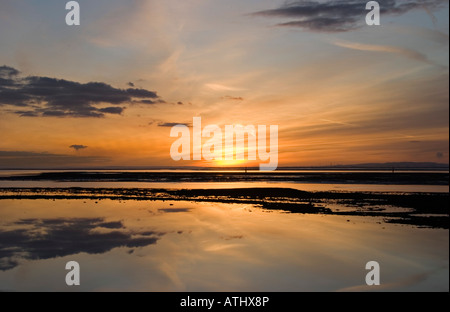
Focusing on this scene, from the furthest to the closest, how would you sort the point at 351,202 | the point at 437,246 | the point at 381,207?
the point at 351,202, the point at 381,207, the point at 437,246

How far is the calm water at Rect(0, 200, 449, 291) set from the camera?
11.9 m

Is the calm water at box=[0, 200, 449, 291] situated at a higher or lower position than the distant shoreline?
higher

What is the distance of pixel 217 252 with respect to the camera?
51.0 feet

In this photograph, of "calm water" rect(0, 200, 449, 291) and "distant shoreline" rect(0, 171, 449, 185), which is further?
"distant shoreline" rect(0, 171, 449, 185)

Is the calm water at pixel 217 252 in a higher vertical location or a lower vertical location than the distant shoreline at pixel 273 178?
higher

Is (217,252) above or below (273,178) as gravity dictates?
above

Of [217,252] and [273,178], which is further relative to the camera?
[273,178]

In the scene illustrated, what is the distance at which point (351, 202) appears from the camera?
3306 cm

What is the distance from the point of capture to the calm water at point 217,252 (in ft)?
39.1

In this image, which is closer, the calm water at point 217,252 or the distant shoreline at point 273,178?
the calm water at point 217,252
